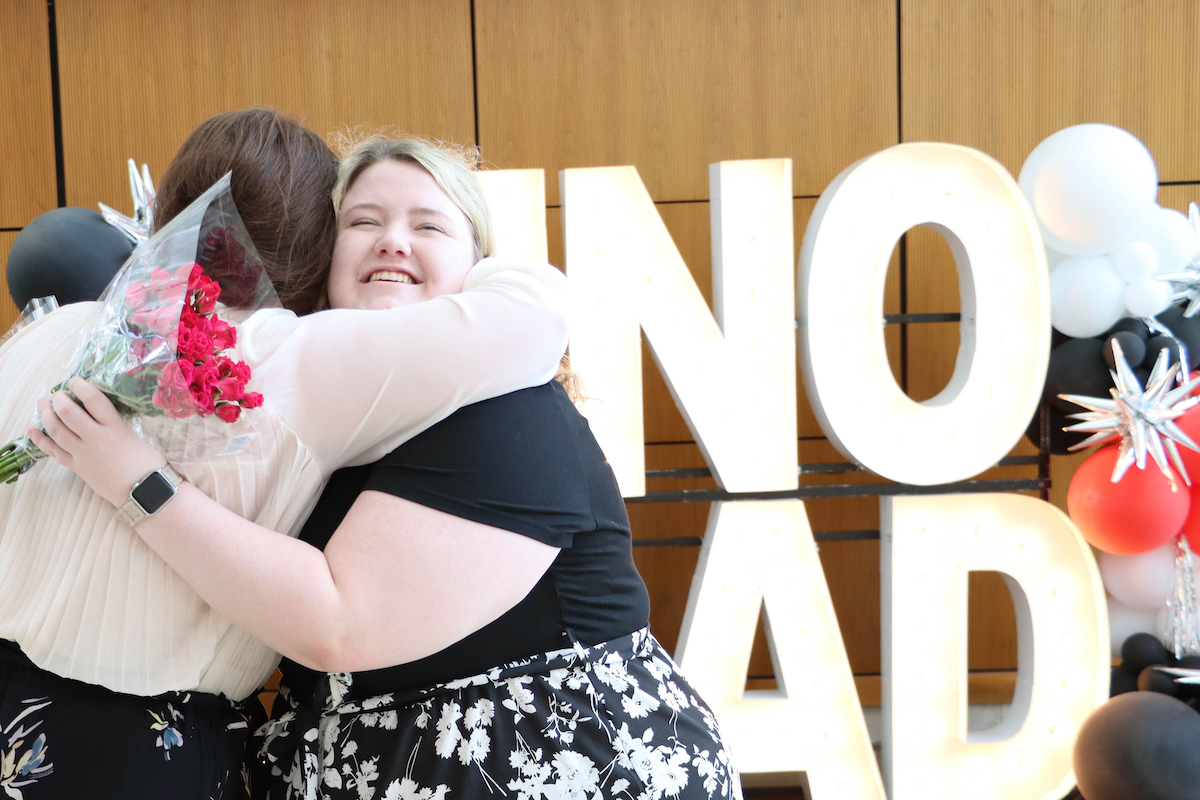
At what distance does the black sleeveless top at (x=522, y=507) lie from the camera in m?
0.92

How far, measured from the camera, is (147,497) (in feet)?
2.86

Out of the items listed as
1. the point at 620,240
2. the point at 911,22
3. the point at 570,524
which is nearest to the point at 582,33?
the point at 620,240

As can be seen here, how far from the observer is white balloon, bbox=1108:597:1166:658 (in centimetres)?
240

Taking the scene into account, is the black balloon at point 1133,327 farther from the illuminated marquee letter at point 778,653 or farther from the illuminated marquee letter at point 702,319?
the illuminated marquee letter at point 778,653

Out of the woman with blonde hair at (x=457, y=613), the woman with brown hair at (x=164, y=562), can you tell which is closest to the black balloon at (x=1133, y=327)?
the woman with blonde hair at (x=457, y=613)

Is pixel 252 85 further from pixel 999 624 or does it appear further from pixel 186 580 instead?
pixel 999 624

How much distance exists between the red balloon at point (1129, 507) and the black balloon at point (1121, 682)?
0.38 metres

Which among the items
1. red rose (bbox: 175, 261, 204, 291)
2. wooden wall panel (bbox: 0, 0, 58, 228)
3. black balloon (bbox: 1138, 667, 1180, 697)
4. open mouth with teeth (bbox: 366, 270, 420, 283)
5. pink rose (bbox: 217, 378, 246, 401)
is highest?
wooden wall panel (bbox: 0, 0, 58, 228)

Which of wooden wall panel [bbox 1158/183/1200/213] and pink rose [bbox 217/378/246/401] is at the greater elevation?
wooden wall panel [bbox 1158/183/1200/213]

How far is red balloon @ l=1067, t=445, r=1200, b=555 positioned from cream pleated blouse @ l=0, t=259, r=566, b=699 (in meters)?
1.82

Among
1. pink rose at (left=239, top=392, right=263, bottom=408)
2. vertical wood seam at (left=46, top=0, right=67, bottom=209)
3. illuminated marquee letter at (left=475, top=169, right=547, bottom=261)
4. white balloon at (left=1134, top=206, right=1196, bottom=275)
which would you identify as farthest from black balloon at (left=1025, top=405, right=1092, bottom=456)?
vertical wood seam at (left=46, top=0, right=67, bottom=209)

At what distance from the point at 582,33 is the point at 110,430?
2240 mm

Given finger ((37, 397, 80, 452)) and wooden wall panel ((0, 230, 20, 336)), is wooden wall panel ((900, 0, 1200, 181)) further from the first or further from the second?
wooden wall panel ((0, 230, 20, 336))

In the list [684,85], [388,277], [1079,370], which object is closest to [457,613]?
[388,277]
